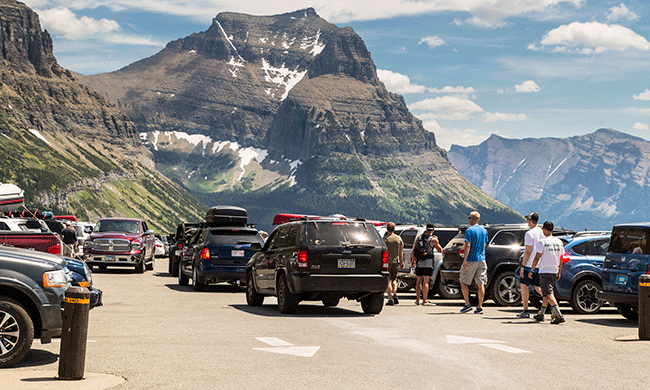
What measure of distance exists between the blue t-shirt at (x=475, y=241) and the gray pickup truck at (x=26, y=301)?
923 centimetres

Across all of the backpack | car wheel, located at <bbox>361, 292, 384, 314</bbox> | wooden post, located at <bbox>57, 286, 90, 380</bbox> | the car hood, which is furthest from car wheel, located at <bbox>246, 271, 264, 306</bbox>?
wooden post, located at <bbox>57, 286, 90, 380</bbox>

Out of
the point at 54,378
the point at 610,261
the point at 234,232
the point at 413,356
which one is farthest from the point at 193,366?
the point at 234,232

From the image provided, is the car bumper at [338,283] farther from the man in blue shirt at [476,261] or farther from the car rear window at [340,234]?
the man in blue shirt at [476,261]

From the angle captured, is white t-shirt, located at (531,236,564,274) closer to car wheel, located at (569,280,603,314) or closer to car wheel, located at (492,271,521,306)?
car wheel, located at (569,280,603,314)

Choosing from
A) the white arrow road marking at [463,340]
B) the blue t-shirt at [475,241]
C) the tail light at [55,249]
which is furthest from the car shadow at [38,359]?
the blue t-shirt at [475,241]

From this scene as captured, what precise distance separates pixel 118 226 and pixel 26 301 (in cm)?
2404

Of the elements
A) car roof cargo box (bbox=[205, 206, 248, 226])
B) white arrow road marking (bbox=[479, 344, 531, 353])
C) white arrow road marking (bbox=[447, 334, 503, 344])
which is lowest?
white arrow road marking (bbox=[479, 344, 531, 353])

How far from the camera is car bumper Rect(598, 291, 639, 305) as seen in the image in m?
14.6

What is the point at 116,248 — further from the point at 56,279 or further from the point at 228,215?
the point at 56,279

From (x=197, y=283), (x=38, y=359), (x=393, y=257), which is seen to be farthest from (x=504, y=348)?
(x=197, y=283)

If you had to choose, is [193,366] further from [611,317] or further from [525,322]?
[611,317]

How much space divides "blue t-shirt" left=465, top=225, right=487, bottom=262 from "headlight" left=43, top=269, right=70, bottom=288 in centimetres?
914

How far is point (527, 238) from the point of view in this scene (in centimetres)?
1563

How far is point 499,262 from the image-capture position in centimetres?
1902
